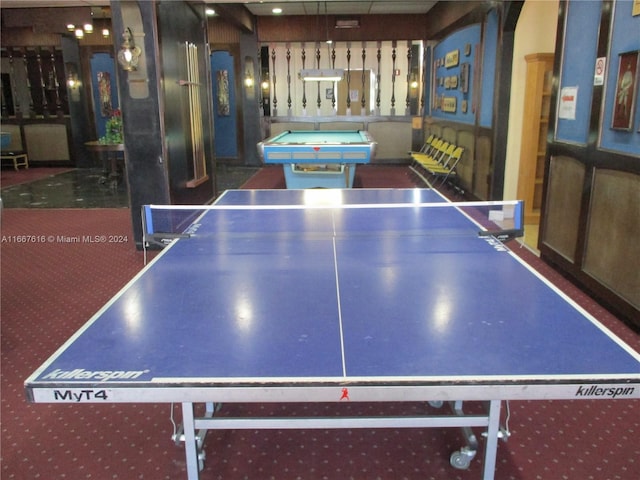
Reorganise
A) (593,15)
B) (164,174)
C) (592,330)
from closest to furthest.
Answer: (592,330)
(593,15)
(164,174)

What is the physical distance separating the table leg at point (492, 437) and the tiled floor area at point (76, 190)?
657 centimetres

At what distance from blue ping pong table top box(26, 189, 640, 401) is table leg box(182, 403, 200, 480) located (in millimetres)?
277

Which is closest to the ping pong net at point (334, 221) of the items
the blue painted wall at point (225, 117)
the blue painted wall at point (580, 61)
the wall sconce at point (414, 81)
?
the blue painted wall at point (580, 61)

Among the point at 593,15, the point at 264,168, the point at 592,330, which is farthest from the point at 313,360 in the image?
the point at 264,168

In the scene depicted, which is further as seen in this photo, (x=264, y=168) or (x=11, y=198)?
(x=264, y=168)

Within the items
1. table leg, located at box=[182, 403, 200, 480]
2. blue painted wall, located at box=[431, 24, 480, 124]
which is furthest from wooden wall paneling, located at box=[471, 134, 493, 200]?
table leg, located at box=[182, 403, 200, 480]

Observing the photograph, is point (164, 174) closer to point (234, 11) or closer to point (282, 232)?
point (282, 232)

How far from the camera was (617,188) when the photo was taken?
3551 millimetres

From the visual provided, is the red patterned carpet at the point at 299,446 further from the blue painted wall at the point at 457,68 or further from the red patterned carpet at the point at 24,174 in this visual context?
the red patterned carpet at the point at 24,174

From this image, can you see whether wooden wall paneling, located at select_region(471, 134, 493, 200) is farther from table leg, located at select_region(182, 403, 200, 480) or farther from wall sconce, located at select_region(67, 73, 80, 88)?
wall sconce, located at select_region(67, 73, 80, 88)

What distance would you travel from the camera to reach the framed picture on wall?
11.0ft

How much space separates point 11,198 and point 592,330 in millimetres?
8443

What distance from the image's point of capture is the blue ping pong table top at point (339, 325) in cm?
139

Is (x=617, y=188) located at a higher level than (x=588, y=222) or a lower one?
higher
